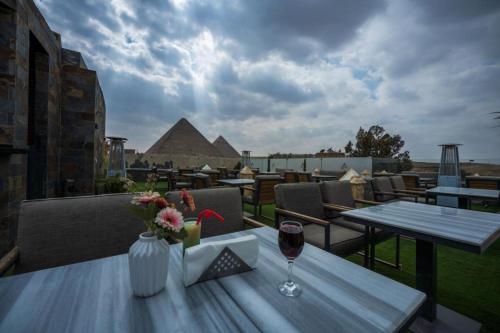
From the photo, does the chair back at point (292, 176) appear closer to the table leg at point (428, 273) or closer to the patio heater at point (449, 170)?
the patio heater at point (449, 170)

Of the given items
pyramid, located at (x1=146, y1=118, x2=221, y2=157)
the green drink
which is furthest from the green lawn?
pyramid, located at (x1=146, y1=118, x2=221, y2=157)

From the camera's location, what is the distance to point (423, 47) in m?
5.41

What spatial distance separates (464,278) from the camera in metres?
2.06

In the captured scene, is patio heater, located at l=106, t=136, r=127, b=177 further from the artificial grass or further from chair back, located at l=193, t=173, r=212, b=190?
the artificial grass

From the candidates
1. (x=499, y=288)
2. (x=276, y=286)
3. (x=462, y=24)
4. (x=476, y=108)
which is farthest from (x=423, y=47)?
(x=276, y=286)

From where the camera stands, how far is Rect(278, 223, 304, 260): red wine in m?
0.67

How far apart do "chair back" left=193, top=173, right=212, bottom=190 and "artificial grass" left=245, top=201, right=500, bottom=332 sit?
2816mm

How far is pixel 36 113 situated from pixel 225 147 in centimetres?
2822

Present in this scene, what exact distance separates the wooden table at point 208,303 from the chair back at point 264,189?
3055mm

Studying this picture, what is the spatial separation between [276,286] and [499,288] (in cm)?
266

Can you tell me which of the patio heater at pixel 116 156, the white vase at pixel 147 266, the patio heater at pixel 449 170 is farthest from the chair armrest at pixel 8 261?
the patio heater at pixel 449 170

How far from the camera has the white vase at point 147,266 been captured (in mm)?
577

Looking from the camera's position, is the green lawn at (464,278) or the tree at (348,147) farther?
the tree at (348,147)

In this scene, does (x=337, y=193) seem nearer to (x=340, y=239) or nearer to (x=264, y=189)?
(x=340, y=239)
